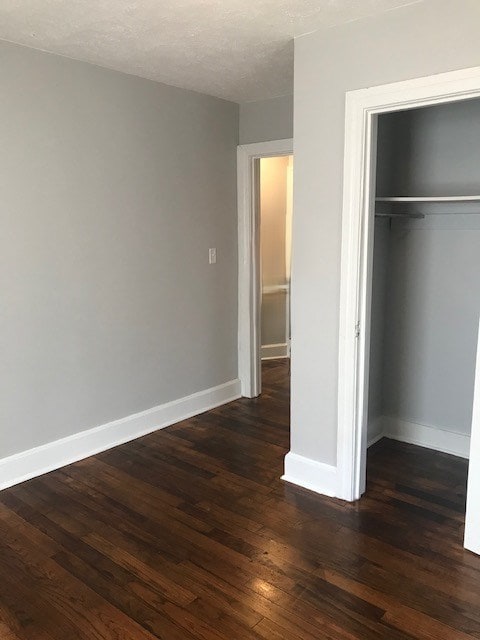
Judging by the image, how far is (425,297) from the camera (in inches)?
138

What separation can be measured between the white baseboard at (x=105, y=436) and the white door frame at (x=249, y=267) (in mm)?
177

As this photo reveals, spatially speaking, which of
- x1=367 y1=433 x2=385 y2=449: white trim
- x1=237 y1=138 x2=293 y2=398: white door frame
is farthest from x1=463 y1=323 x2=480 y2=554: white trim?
x1=237 y1=138 x2=293 y2=398: white door frame

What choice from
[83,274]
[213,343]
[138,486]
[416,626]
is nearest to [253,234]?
[213,343]

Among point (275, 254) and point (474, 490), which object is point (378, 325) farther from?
point (275, 254)

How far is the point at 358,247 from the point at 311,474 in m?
1.29

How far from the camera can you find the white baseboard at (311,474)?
294cm

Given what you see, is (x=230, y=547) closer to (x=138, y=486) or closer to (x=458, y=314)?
(x=138, y=486)

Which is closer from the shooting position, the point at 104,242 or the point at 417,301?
the point at 104,242

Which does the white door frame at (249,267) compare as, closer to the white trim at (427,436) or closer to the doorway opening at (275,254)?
the doorway opening at (275,254)

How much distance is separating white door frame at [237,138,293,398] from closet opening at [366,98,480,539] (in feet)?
3.57

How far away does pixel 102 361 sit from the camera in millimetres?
3508

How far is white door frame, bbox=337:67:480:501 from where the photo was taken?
2395mm

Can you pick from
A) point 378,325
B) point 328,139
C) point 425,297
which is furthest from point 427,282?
point 328,139

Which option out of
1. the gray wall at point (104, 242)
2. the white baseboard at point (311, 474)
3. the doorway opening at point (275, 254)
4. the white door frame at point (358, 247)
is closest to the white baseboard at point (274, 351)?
the doorway opening at point (275, 254)
